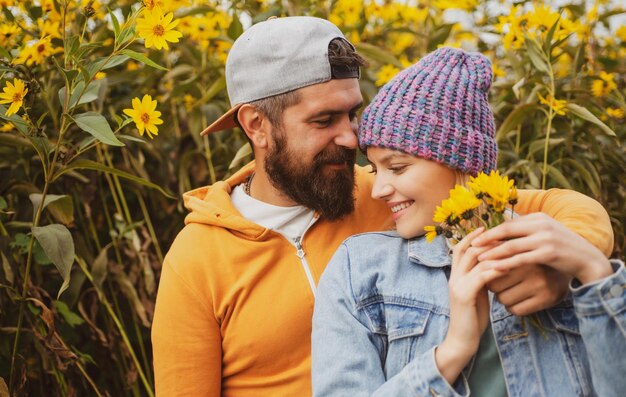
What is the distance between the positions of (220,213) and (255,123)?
10.1 inches

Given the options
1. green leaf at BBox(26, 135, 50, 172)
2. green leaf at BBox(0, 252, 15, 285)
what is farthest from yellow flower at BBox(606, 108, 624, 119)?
green leaf at BBox(0, 252, 15, 285)

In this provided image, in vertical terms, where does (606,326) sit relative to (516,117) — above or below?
above

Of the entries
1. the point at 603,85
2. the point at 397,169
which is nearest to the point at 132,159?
the point at 397,169

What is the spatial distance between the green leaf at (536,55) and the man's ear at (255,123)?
806 mm

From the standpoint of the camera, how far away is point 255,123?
171 cm

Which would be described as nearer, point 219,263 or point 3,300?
point 219,263

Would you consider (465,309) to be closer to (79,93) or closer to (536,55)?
(79,93)

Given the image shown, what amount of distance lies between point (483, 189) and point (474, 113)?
0.36 m

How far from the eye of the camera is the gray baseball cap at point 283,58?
158 cm

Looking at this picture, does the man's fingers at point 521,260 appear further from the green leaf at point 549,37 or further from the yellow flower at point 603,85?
the yellow flower at point 603,85

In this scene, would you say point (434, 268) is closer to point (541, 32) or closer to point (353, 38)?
point (541, 32)

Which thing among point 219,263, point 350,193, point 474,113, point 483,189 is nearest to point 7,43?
point 219,263

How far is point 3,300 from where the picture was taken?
6.32 feet

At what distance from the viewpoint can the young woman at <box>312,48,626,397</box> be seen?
1054 mm
